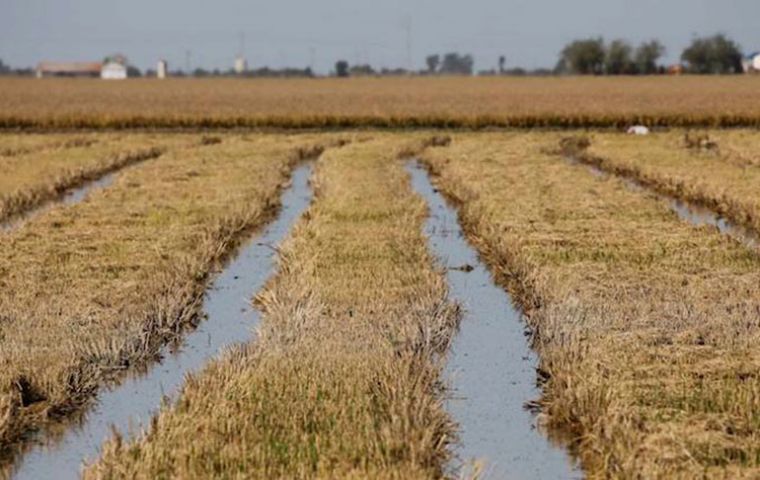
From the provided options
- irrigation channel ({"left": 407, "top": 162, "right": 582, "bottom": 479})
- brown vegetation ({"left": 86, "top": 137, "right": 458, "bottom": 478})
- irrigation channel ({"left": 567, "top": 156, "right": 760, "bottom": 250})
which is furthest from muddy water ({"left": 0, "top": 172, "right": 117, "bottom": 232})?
irrigation channel ({"left": 567, "top": 156, "right": 760, "bottom": 250})

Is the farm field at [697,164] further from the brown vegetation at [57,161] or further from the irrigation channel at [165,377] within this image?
the brown vegetation at [57,161]

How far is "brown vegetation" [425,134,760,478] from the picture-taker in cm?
782

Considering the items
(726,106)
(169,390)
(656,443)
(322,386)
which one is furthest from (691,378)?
(726,106)

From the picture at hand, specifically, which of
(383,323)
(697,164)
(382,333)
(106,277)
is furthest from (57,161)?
(382,333)

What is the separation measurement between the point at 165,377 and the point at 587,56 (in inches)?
4797

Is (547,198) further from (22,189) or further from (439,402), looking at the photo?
(439,402)

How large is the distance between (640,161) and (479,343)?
16.6 meters

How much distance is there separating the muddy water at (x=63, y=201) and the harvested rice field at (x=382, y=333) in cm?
16

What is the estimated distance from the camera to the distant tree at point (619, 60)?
127 m

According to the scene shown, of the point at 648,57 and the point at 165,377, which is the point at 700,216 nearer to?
the point at 165,377

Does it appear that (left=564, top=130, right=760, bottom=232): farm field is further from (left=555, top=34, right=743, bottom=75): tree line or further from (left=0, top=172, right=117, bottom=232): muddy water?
(left=555, top=34, right=743, bottom=75): tree line

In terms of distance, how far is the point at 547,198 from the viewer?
20.5 meters

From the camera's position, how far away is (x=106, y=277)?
1367 cm

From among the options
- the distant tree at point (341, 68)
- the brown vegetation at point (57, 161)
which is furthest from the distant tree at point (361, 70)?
the brown vegetation at point (57, 161)
